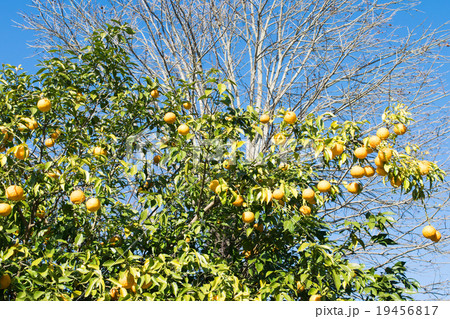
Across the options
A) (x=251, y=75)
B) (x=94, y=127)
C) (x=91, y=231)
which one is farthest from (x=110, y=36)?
(x=251, y=75)

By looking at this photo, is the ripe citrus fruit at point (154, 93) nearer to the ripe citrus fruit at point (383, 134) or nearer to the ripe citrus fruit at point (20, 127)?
the ripe citrus fruit at point (20, 127)

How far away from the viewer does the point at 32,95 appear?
2.57 metres

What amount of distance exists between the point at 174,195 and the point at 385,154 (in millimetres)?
1362

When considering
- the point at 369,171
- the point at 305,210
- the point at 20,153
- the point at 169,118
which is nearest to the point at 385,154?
the point at 369,171

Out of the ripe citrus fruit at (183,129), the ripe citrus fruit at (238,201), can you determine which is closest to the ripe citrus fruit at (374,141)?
the ripe citrus fruit at (238,201)

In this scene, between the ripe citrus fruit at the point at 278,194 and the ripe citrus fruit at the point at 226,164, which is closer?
the ripe citrus fruit at the point at 278,194

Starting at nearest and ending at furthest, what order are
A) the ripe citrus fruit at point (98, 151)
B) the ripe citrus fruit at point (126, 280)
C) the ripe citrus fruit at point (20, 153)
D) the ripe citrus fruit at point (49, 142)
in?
the ripe citrus fruit at point (126, 280)
the ripe citrus fruit at point (20, 153)
the ripe citrus fruit at point (98, 151)
the ripe citrus fruit at point (49, 142)

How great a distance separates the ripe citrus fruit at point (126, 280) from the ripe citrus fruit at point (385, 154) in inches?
62.0

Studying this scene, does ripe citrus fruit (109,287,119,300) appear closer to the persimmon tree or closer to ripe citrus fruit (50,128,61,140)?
the persimmon tree

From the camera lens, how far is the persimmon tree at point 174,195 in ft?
7.45

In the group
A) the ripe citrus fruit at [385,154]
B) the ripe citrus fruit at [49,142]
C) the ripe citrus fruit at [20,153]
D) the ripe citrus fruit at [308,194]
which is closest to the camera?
the ripe citrus fruit at [20,153]

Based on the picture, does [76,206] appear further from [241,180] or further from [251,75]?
[251,75]

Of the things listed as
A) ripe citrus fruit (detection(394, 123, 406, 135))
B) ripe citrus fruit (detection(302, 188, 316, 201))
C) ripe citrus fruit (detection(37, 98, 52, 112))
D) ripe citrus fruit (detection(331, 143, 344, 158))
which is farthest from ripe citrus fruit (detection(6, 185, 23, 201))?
ripe citrus fruit (detection(394, 123, 406, 135))

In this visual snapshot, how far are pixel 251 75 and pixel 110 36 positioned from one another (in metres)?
2.80
